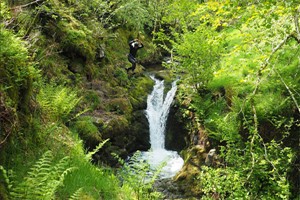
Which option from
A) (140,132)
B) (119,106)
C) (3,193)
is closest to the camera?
(3,193)

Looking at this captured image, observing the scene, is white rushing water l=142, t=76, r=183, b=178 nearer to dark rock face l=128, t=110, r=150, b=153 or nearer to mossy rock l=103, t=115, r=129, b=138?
dark rock face l=128, t=110, r=150, b=153

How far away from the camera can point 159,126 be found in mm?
13195

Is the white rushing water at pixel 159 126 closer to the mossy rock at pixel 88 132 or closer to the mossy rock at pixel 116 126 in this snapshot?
the mossy rock at pixel 116 126

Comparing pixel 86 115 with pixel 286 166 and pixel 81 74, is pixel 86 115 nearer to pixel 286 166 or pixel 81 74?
pixel 81 74

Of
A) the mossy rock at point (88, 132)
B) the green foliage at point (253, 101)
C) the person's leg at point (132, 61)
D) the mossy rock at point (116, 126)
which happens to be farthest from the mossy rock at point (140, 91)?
the green foliage at point (253, 101)

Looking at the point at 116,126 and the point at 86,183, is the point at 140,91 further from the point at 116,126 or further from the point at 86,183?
the point at 86,183

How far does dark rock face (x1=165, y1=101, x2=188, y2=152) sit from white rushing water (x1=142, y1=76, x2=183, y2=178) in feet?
0.66

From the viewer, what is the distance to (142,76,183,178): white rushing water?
Result: 1151cm

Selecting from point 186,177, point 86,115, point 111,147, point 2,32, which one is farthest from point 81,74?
point 2,32

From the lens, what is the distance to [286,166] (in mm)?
5434

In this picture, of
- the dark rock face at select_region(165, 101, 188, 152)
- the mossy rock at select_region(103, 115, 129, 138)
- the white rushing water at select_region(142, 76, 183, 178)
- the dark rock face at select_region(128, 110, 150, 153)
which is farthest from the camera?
the dark rock face at select_region(165, 101, 188, 152)

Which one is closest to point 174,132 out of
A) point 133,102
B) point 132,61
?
point 133,102

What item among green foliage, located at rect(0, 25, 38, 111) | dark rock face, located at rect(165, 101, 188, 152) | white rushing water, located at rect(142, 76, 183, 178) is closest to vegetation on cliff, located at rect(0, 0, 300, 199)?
green foliage, located at rect(0, 25, 38, 111)

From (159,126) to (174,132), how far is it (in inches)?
27.7
